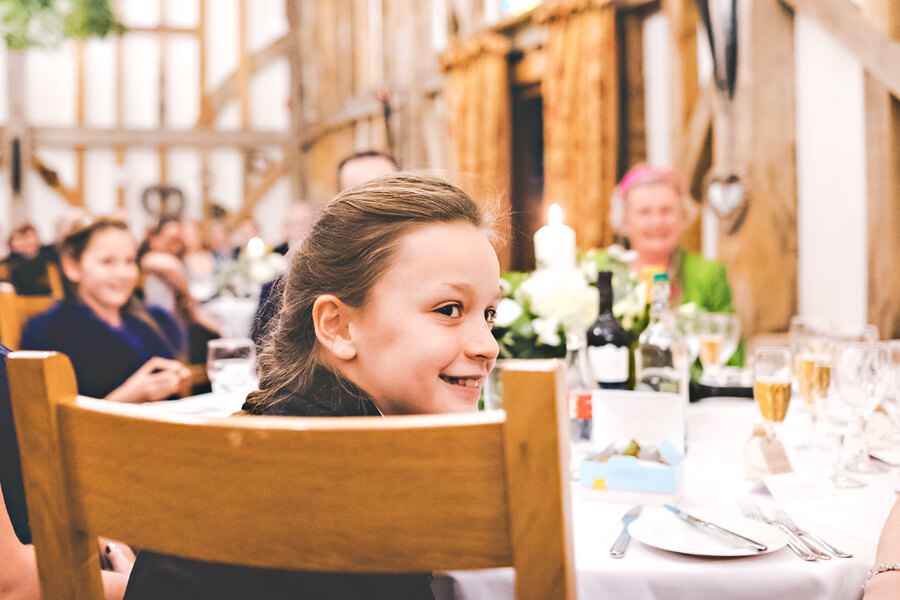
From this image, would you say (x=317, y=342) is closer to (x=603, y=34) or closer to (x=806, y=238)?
(x=806, y=238)

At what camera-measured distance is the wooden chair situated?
0.55 metres

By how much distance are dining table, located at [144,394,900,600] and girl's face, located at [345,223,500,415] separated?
0.77ft

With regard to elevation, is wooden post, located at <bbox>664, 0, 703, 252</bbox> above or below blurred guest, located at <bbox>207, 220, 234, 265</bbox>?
above

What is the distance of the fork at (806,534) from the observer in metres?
0.93

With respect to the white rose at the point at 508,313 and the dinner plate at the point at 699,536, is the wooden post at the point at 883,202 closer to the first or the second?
the white rose at the point at 508,313

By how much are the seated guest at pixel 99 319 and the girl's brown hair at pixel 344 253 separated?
1200 mm

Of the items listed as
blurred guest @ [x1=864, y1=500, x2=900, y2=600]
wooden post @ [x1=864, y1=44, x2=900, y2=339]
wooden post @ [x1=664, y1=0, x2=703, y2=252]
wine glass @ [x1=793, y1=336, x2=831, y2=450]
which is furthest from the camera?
wooden post @ [x1=664, y1=0, x2=703, y2=252]

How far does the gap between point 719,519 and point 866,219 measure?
104 inches

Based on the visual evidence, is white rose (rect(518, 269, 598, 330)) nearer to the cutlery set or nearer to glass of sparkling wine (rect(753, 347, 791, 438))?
glass of sparkling wine (rect(753, 347, 791, 438))

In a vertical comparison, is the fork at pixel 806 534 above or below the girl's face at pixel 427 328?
below

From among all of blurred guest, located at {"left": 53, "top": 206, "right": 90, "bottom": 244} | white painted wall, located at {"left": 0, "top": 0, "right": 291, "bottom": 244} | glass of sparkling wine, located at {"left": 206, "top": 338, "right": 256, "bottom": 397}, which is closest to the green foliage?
blurred guest, located at {"left": 53, "top": 206, "right": 90, "bottom": 244}

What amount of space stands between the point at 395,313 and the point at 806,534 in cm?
62

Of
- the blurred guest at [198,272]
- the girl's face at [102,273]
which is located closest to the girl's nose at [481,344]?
the girl's face at [102,273]

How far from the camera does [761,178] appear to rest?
3498 millimetres
